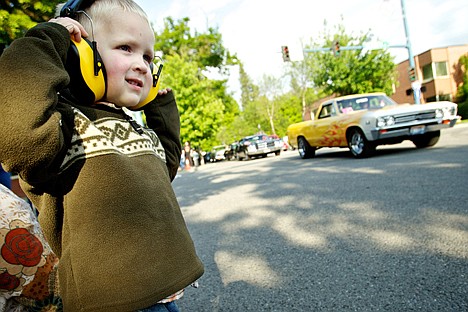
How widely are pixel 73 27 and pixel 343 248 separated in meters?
2.56

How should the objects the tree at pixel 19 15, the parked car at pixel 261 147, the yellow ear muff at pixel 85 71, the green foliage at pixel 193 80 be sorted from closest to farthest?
the yellow ear muff at pixel 85 71 < the tree at pixel 19 15 < the parked car at pixel 261 147 < the green foliage at pixel 193 80

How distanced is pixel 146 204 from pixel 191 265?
25 cm

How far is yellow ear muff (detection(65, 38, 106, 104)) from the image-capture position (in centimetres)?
104

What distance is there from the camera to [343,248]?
9.39 feet

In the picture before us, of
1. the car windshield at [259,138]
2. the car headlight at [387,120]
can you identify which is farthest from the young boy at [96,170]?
the car windshield at [259,138]

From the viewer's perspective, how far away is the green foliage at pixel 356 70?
2364 centimetres

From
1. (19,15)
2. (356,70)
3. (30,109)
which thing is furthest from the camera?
(356,70)

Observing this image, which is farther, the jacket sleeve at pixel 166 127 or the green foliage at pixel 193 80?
the green foliage at pixel 193 80

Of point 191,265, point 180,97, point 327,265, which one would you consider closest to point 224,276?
point 327,265

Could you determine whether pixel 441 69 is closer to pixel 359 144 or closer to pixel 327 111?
pixel 327 111

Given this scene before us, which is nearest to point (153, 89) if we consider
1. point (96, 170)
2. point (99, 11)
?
point (99, 11)

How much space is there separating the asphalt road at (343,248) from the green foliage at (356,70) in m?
19.7

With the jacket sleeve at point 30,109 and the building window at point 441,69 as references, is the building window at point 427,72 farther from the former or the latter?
the jacket sleeve at point 30,109

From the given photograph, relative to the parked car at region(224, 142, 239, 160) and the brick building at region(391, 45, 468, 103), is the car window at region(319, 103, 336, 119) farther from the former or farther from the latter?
the brick building at region(391, 45, 468, 103)
